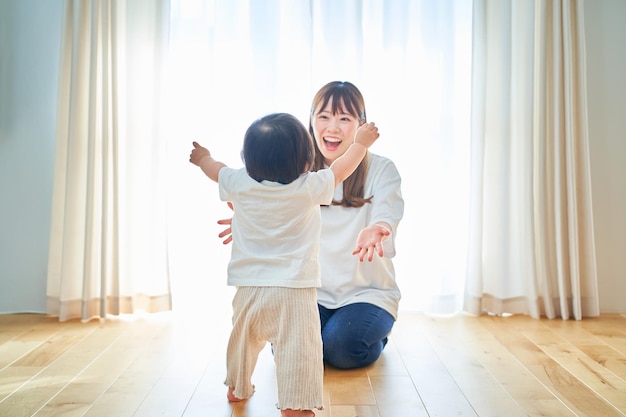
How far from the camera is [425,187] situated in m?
3.48

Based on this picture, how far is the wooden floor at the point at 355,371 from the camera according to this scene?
206cm

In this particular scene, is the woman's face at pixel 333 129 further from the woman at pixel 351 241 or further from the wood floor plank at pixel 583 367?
the wood floor plank at pixel 583 367

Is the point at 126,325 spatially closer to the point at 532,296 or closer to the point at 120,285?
the point at 120,285

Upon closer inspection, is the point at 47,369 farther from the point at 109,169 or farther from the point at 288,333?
the point at 109,169

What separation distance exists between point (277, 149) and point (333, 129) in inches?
29.5

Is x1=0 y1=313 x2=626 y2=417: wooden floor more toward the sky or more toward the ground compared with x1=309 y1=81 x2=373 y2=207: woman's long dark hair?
more toward the ground

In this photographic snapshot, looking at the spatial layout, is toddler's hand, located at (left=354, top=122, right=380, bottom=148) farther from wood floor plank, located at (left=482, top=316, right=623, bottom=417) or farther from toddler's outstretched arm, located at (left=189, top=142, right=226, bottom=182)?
wood floor plank, located at (left=482, top=316, right=623, bottom=417)

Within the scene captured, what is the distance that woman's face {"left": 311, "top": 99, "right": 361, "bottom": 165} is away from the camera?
2582 mm

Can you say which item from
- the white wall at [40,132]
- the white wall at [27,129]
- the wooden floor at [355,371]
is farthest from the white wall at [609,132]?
the white wall at [27,129]

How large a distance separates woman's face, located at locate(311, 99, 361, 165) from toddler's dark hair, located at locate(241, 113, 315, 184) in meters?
0.70

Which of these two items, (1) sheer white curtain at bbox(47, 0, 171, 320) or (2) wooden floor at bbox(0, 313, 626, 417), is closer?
(2) wooden floor at bbox(0, 313, 626, 417)

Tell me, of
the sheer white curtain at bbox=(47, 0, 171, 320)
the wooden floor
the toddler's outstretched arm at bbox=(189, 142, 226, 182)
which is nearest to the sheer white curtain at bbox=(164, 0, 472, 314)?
the sheer white curtain at bbox=(47, 0, 171, 320)

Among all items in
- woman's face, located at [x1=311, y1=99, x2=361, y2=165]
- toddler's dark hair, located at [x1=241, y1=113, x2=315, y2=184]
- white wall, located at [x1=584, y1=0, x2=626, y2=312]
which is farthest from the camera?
white wall, located at [x1=584, y1=0, x2=626, y2=312]

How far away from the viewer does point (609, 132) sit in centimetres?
357
